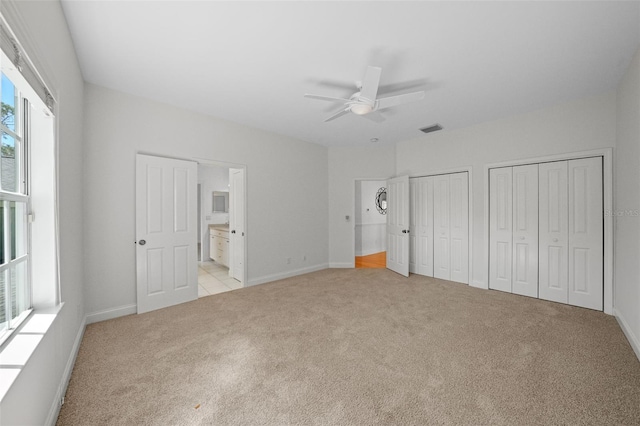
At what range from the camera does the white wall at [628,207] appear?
2.37m

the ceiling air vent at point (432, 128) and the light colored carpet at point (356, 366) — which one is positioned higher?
the ceiling air vent at point (432, 128)

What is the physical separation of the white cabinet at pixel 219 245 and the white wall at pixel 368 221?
10.8 ft

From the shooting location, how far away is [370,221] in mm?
7371

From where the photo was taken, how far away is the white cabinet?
17.5 feet

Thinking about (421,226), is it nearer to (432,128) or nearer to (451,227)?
(451,227)

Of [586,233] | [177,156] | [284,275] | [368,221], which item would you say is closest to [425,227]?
[586,233]

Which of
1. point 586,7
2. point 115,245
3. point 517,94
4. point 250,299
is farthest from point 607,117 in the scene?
point 115,245

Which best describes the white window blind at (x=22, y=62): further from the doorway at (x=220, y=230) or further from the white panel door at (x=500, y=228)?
the white panel door at (x=500, y=228)

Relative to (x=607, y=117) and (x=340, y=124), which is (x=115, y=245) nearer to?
(x=340, y=124)

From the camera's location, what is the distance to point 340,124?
165 inches

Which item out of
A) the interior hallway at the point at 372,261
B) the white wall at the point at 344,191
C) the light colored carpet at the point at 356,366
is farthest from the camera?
the interior hallway at the point at 372,261

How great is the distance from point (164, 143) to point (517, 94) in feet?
14.2

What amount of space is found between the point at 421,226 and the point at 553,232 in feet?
6.23

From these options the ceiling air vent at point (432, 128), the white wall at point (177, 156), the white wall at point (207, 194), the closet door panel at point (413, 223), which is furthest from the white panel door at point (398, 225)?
the white wall at point (207, 194)
